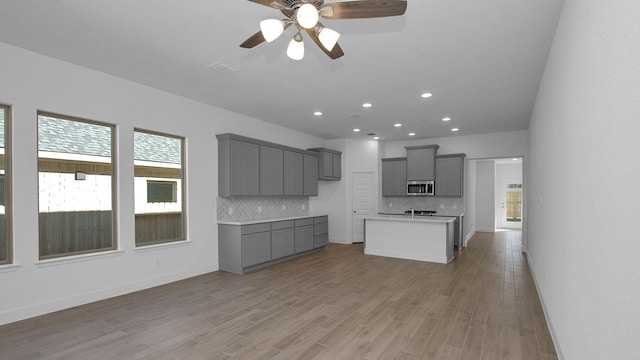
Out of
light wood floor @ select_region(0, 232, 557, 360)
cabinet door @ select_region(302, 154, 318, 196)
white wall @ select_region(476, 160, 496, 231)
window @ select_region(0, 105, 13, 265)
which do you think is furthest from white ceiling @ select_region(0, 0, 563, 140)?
white wall @ select_region(476, 160, 496, 231)

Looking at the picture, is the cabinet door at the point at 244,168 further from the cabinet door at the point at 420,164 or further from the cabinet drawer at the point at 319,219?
the cabinet door at the point at 420,164

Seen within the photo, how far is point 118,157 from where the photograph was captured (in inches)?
172

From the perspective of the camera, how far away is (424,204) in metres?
8.95

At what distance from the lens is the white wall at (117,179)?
3467 mm

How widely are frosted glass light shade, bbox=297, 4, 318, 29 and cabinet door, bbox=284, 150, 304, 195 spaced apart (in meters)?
5.01

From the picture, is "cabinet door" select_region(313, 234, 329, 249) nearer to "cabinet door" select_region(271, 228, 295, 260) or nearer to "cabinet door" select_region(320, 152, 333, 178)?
"cabinet door" select_region(271, 228, 295, 260)

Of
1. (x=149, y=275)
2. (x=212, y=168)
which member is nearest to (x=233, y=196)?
(x=212, y=168)

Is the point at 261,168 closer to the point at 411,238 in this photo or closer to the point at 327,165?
the point at 327,165

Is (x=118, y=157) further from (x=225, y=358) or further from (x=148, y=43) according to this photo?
(x=225, y=358)

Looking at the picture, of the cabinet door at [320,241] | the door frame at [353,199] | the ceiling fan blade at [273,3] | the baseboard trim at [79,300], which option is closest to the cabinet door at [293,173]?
the cabinet door at [320,241]

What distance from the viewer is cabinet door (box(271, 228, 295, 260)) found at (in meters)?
6.16

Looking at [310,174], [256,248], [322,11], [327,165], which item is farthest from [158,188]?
[327,165]

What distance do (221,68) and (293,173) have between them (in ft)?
11.6

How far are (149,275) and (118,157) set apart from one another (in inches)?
69.2
